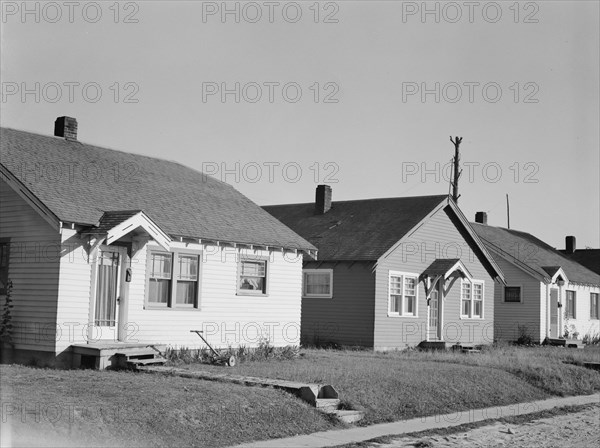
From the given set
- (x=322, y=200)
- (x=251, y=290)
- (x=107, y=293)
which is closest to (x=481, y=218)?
(x=322, y=200)

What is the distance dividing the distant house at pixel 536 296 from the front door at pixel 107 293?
24.3m

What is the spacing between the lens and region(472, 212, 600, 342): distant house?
127 feet

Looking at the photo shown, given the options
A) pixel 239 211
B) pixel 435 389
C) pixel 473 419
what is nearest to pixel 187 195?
pixel 239 211

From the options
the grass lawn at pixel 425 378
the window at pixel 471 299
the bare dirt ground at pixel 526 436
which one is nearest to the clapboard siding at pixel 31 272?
the grass lawn at pixel 425 378

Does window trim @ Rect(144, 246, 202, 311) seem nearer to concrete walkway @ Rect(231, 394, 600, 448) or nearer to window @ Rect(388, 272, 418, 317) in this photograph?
concrete walkway @ Rect(231, 394, 600, 448)

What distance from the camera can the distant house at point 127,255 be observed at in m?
17.9

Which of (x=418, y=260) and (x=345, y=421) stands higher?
(x=418, y=260)

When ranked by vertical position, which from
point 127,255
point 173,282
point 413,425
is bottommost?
point 413,425

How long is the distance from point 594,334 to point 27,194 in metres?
34.3

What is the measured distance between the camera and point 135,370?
17391 millimetres

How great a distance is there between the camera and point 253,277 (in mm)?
22844

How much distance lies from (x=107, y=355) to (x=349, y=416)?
5.81 meters

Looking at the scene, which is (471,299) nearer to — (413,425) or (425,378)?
(425,378)

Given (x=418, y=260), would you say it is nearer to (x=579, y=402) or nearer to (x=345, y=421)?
(x=579, y=402)
